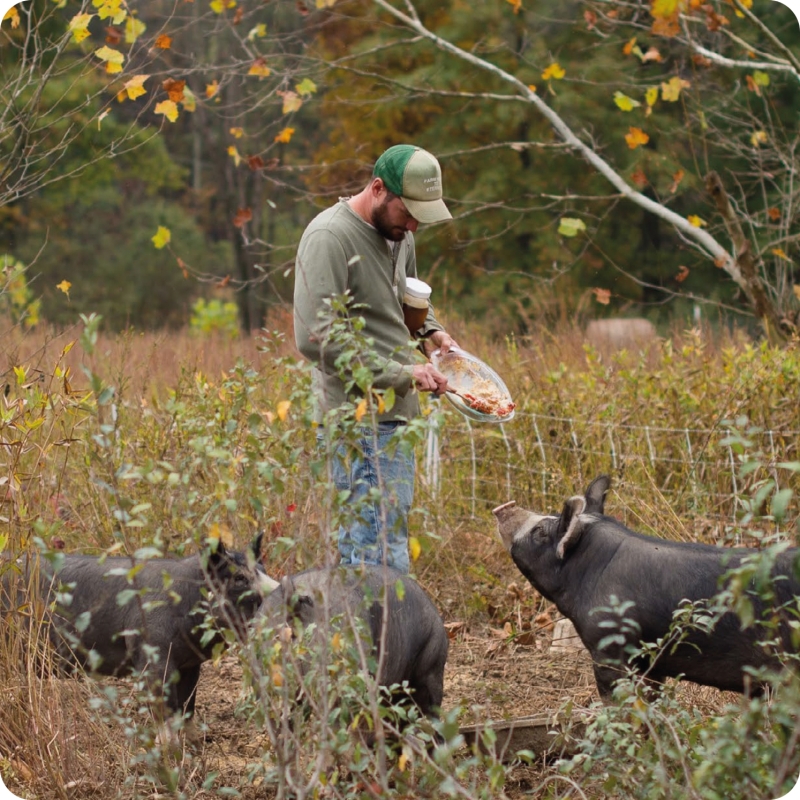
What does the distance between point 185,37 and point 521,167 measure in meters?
14.6

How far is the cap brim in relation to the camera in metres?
4.28

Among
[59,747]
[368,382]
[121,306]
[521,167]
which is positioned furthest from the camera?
[121,306]

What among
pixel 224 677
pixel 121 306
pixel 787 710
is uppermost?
pixel 787 710

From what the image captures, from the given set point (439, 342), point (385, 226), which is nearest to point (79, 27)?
point (385, 226)

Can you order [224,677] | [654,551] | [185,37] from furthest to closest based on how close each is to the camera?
1. [185,37]
2. [224,677]
3. [654,551]

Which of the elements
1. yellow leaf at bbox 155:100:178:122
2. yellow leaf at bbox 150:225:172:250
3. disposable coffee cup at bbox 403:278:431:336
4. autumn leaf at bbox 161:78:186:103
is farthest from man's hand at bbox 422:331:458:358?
yellow leaf at bbox 150:225:172:250

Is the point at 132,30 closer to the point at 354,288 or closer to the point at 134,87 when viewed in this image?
the point at 134,87

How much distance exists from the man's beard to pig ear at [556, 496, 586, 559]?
4.09 feet

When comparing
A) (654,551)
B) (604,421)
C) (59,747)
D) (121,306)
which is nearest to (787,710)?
(654,551)

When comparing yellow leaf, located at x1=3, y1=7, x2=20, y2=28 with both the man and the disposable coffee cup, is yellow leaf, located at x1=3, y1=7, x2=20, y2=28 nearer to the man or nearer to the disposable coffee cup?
the man

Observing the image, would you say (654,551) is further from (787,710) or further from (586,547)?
(787,710)

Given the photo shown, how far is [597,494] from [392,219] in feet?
4.54

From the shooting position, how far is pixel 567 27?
16828 millimetres

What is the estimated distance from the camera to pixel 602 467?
663 centimetres
